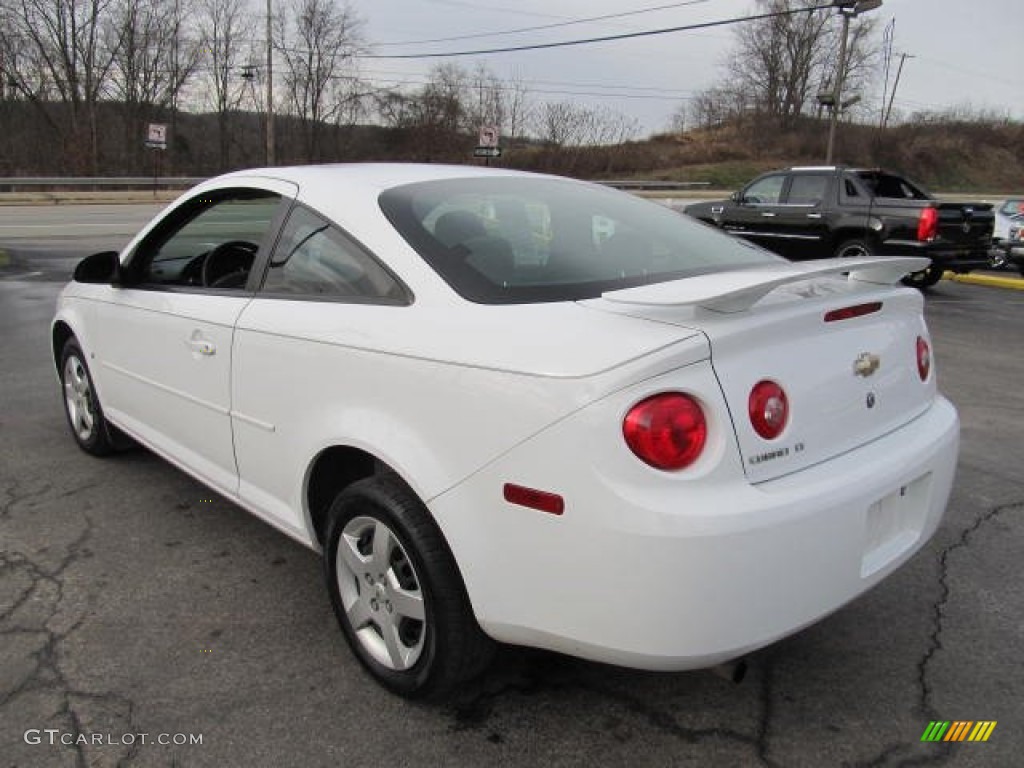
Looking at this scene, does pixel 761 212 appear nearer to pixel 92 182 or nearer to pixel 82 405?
pixel 82 405

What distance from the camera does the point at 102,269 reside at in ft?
12.4

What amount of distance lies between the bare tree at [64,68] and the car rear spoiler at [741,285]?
42.4m

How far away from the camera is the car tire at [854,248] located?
11562 mm

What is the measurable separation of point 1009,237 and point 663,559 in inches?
619

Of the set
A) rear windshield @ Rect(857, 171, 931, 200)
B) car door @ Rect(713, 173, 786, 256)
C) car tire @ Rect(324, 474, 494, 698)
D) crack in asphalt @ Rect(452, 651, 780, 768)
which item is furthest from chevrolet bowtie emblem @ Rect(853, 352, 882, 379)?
car door @ Rect(713, 173, 786, 256)

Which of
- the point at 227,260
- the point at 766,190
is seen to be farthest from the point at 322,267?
the point at 766,190

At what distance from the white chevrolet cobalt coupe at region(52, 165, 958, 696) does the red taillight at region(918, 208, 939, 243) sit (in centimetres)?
912

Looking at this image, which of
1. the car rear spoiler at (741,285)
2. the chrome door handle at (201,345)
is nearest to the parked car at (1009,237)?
the car rear spoiler at (741,285)

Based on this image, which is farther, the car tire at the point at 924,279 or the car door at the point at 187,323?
the car tire at the point at 924,279

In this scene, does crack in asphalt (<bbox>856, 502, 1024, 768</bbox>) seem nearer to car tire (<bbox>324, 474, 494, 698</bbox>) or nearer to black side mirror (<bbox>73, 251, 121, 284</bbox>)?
car tire (<bbox>324, 474, 494, 698</bbox>)

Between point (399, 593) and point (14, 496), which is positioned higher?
point (399, 593)

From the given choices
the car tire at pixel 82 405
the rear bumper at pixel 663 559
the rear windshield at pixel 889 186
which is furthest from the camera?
the rear windshield at pixel 889 186

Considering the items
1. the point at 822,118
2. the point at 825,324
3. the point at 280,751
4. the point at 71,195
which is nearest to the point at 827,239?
the point at 825,324

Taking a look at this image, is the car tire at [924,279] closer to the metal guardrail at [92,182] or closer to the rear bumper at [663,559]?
the rear bumper at [663,559]
